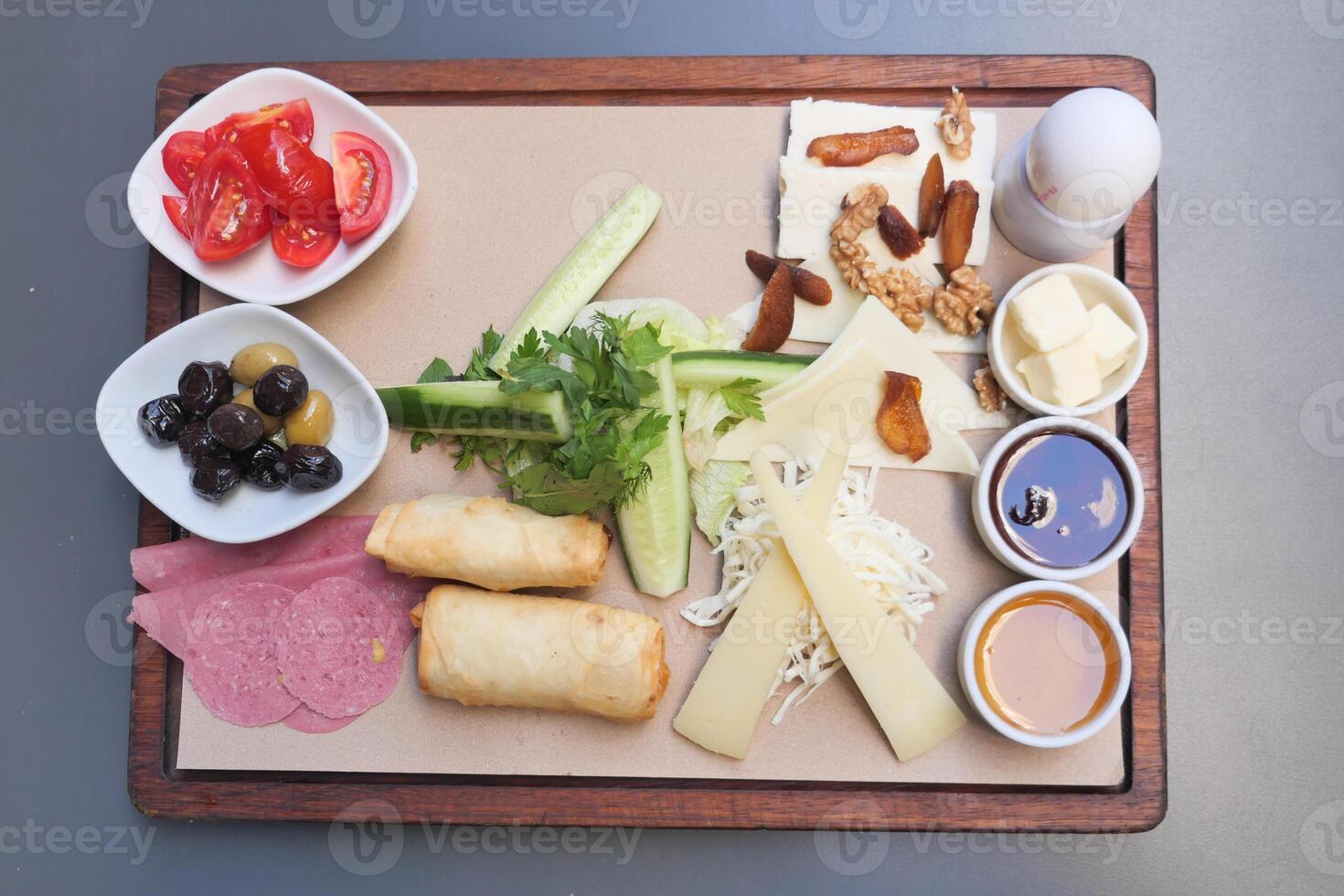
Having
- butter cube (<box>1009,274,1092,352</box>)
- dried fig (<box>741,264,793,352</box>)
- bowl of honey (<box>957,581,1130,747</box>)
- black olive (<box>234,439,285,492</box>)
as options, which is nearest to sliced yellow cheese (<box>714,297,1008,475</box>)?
dried fig (<box>741,264,793,352</box>)

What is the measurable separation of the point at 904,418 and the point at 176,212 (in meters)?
2.26

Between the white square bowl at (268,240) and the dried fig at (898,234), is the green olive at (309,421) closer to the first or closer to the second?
the white square bowl at (268,240)

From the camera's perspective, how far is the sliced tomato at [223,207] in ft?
8.21

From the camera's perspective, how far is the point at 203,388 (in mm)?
2471

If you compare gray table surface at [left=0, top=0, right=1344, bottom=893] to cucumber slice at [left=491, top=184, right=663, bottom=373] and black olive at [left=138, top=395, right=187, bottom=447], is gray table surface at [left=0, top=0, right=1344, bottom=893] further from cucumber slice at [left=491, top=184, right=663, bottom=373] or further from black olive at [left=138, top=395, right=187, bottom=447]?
cucumber slice at [left=491, top=184, right=663, bottom=373]

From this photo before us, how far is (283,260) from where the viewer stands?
2.61 metres

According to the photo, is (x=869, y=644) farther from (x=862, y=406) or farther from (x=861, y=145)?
(x=861, y=145)

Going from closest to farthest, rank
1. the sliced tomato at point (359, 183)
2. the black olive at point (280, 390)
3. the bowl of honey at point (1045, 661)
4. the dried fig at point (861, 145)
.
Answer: the bowl of honey at point (1045, 661) < the black olive at point (280, 390) < the sliced tomato at point (359, 183) < the dried fig at point (861, 145)

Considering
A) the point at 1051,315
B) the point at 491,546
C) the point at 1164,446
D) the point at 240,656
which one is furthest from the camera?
the point at 1164,446

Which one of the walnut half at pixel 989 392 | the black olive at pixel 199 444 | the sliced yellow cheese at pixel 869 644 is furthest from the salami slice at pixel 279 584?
the walnut half at pixel 989 392

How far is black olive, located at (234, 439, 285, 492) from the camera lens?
2488 mm

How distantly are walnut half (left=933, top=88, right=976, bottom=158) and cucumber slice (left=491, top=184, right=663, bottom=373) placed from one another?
3.00 ft

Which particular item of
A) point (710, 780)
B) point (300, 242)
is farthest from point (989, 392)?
point (300, 242)

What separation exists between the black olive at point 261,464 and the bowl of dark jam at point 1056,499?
203cm
